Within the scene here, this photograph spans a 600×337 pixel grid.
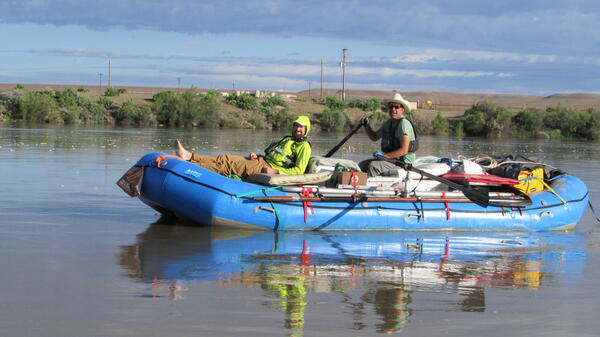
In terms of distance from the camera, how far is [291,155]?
11367 millimetres

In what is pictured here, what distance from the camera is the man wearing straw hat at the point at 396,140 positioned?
11.3 meters

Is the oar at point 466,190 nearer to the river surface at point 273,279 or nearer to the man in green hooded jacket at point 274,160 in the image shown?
the river surface at point 273,279

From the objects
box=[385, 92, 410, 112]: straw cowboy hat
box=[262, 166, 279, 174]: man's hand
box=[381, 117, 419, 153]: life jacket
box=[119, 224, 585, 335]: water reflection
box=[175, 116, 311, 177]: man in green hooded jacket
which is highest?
box=[385, 92, 410, 112]: straw cowboy hat

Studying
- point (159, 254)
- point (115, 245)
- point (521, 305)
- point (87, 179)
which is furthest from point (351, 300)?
point (87, 179)

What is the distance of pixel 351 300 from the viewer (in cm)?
730

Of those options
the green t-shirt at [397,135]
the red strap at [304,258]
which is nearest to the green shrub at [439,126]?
the green t-shirt at [397,135]

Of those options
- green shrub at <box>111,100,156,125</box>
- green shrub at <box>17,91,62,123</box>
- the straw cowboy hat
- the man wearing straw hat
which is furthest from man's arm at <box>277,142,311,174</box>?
green shrub at <box>111,100,156,125</box>

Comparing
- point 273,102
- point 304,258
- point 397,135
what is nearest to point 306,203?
point 304,258

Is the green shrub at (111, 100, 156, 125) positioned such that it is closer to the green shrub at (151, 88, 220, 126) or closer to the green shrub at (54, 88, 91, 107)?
the green shrub at (151, 88, 220, 126)

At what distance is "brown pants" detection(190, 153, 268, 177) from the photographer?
11156mm

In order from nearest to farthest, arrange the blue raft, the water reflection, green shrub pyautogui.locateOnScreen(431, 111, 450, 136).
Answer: the water reflection, the blue raft, green shrub pyautogui.locateOnScreen(431, 111, 450, 136)

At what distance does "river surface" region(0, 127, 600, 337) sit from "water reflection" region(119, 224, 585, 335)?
0.02 metres

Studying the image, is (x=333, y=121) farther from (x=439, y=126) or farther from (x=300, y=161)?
(x=300, y=161)

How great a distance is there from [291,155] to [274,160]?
0.23 meters
